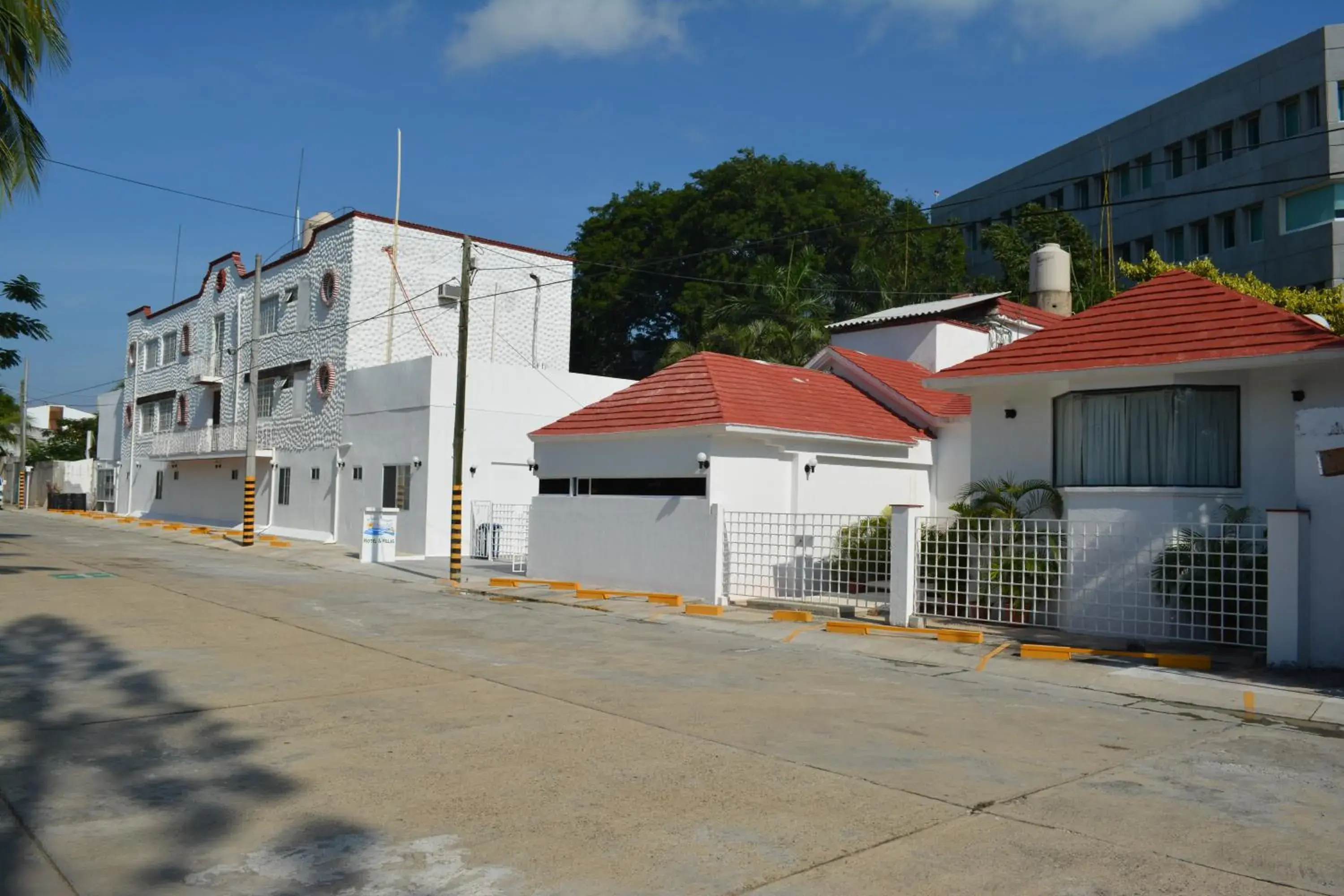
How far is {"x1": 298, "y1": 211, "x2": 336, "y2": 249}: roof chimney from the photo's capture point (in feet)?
115

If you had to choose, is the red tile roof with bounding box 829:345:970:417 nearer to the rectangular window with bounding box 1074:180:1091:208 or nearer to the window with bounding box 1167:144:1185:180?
the window with bounding box 1167:144:1185:180

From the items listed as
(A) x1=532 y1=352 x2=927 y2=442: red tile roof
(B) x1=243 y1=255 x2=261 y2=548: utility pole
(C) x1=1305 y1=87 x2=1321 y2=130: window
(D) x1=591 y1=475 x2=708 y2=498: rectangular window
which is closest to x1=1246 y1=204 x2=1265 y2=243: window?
(C) x1=1305 y1=87 x2=1321 y2=130: window

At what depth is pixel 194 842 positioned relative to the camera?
544cm

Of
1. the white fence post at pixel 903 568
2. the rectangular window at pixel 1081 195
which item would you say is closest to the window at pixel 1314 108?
the rectangular window at pixel 1081 195

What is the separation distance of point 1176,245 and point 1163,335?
33625mm

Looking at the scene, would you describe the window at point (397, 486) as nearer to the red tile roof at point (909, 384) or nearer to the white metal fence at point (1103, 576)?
the red tile roof at point (909, 384)

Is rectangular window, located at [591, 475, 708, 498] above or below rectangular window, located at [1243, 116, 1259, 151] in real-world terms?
below

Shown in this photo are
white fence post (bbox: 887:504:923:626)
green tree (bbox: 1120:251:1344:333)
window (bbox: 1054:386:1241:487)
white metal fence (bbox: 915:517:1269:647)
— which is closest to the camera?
white metal fence (bbox: 915:517:1269:647)

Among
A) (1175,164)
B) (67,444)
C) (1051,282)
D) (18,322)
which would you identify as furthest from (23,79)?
(67,444)

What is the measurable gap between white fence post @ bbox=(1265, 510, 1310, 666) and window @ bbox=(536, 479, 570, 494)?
13022mm

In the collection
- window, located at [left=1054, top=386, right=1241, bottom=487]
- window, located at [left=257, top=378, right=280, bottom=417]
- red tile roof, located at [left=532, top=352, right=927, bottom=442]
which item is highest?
window, located at [left=257, top=378, right=280, bottom=417]

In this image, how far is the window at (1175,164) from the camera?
43094 mm

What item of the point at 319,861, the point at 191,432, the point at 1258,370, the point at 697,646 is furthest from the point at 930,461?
the point at 191,432

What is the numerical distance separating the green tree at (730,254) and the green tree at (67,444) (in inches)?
1412
